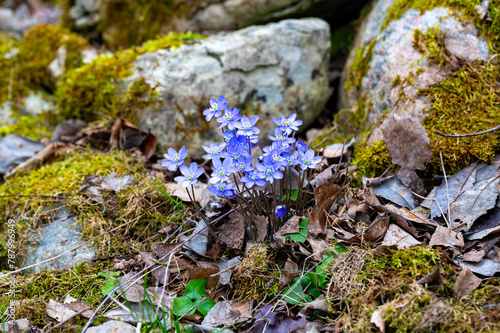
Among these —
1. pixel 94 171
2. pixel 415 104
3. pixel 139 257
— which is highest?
pixel 415 104

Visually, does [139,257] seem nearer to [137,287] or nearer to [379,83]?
[137,287]

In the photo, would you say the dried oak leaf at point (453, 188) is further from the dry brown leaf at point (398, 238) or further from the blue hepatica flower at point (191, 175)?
the blue hepatica flower at point (191, 175)

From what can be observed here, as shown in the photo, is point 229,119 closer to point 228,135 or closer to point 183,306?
point 228,135

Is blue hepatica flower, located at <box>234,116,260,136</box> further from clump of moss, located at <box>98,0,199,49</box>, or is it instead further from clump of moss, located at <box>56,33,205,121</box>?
clump of moss, located at <box>98,0,199,49</box>

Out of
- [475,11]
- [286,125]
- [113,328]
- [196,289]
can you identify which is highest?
[475,11]

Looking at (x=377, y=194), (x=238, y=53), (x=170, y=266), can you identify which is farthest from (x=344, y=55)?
(x=170, y=266)

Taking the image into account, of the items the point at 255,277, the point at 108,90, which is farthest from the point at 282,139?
the point at 108,90
